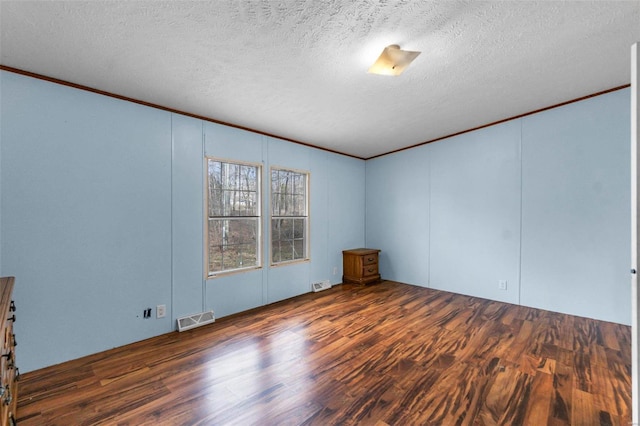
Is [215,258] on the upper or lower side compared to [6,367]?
upper

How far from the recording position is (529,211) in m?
3.85

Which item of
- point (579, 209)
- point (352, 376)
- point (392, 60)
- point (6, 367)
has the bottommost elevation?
point (352, 376)

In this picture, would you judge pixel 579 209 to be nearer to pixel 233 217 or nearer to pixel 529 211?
pixel 529 211

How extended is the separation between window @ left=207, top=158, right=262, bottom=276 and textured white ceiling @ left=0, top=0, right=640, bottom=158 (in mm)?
690

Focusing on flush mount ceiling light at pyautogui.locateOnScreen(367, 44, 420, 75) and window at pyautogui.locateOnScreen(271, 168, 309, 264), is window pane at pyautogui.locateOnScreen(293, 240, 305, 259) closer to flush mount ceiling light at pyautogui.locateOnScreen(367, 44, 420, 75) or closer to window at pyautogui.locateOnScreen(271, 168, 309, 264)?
window at pyautogui.locateOnScreen(271, 168, 309, 264)

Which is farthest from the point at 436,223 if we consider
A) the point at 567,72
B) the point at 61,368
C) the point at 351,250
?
the point at 61,368

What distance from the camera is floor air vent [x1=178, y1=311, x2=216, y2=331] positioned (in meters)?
3.09

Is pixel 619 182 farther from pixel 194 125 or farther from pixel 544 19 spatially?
pixel 194 125

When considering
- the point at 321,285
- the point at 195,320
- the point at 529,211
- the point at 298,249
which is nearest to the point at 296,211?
the point at 298,249

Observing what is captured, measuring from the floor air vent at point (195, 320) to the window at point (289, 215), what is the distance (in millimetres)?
1111

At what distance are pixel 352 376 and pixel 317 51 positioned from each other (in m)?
2.57

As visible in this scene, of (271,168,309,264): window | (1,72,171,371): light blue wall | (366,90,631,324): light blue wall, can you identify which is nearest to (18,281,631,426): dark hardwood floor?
(1,72,171,371): light blue wall

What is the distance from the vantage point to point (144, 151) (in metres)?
2.88

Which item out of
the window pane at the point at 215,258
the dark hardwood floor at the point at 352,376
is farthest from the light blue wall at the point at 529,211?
the window pane at the point at 215,258
